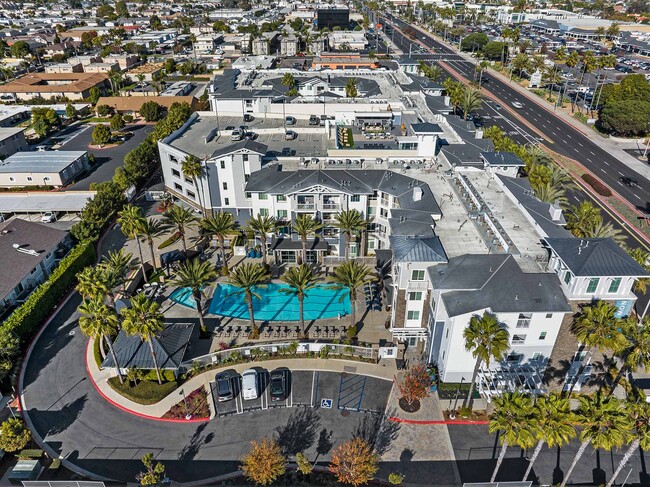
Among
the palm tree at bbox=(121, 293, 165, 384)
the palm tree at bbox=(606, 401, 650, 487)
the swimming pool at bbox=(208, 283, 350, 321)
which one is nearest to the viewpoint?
the palm tree at bbox=(606, 401, 650, 487)

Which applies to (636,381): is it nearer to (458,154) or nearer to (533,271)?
(533,271)

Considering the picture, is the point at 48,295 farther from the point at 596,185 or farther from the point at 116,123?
the point at 596,185

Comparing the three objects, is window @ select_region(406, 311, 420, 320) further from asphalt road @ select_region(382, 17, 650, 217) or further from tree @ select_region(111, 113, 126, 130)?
tree @ select_region(111, 113, 126, 130)

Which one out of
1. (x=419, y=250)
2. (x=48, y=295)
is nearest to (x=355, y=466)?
(x=419, y=250)

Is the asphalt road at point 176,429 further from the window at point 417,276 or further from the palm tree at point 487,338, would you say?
the window at point 417,276

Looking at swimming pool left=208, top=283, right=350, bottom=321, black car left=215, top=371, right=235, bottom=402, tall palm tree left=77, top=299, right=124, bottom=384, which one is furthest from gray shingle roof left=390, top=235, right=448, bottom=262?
tall palm tree left=77, top=299, right=124, bottom=384

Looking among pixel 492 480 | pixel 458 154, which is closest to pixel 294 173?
pixel 458 154

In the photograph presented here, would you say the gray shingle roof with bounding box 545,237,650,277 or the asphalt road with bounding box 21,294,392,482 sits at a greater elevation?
the gray shingle roof with bounding box 545,237,650,277
